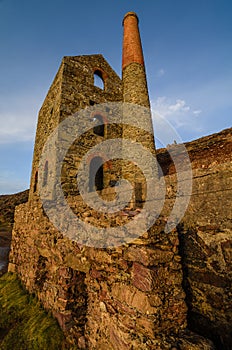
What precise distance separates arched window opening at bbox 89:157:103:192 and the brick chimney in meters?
3.42

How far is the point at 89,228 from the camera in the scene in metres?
2.88

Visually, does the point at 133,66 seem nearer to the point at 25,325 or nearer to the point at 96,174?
the point at 96,174

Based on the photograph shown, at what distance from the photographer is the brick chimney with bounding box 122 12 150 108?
28.9ft

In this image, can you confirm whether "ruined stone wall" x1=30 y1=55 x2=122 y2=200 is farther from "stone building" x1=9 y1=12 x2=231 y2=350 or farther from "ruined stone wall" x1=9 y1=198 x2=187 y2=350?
"ruined stone wall" x1=9 y1=198 x2=187 y2=350

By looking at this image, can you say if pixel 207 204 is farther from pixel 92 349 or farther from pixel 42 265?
pixel 42 265

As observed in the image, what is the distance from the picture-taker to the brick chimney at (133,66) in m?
8.80

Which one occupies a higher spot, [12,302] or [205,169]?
[205,169]

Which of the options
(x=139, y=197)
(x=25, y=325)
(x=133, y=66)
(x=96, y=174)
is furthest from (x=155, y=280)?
(x=133, y=66)

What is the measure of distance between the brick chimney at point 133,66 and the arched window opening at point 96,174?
342 cm

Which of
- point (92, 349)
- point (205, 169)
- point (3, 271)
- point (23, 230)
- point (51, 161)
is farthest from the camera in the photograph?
point (51, 161)

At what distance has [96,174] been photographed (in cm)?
959

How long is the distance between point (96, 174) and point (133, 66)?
5.88 meters

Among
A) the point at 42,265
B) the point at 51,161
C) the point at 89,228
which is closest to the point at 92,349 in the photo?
the point at 89,228

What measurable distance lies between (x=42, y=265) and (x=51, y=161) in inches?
193
